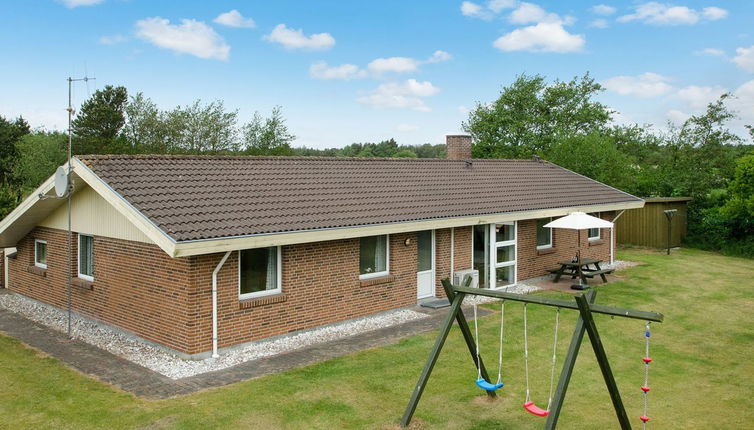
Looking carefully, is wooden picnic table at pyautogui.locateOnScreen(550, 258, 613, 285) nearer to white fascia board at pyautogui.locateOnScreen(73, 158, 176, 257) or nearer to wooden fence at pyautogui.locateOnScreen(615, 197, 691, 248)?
wooden fence at pyautogui.locateOnScreen(615, 197, 691, 248)

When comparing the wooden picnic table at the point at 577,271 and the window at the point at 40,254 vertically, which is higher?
the window at the point at 40,254

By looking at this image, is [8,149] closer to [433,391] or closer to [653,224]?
[653,224]

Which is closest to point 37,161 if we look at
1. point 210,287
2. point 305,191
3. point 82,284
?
point 82,284

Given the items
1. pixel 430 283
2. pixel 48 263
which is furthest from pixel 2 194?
pixel 430 283

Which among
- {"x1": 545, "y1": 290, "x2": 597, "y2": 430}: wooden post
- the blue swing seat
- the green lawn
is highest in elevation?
{"x1": 545, "y1": 290, "x2": 597, "y2": 430}: wooden post

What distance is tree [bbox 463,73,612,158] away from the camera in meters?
44.6

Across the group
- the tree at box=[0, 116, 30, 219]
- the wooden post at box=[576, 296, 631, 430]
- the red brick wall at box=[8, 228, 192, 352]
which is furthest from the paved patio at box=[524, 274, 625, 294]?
the tree at box=[0, 116, 30, 219]

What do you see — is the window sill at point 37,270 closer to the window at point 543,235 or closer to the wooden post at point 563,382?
the wooden post at point 563,382

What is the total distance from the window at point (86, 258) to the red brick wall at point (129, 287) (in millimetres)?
223

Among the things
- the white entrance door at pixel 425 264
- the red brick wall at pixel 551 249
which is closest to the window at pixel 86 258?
the white entrance door at pixel 425 264

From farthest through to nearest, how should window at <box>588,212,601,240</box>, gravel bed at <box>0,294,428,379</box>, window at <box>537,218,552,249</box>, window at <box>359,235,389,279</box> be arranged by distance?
window at <box>588,212,601,240</box> → window at <box>537,218,552,249</box> → window at <box>359,235,389,279</box> → gravel bed at <box>0,294,428,379</box>

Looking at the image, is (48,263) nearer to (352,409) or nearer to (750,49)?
(352,409)

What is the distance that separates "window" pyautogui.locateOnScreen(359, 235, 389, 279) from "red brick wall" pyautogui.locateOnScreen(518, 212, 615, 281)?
197 inches

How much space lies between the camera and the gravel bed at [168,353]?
9367 mm
